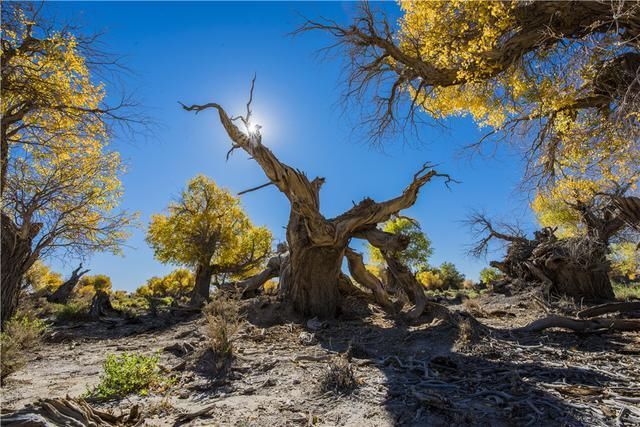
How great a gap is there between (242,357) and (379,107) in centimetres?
642

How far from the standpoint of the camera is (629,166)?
24.2 ft

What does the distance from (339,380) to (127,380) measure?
93.7 inches

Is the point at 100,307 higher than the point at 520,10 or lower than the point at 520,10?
lower

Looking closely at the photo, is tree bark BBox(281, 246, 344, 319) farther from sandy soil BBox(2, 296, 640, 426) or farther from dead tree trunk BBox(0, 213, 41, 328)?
dead tree trunk BBox(0, 213, 41, 328)

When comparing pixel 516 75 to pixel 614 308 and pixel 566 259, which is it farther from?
pixel 566 259

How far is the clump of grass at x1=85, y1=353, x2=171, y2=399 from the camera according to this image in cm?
356

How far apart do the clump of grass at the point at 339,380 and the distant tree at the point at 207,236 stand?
18.4 metres

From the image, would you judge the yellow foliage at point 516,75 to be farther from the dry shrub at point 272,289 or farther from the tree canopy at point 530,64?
the dry shrub at point 272,289

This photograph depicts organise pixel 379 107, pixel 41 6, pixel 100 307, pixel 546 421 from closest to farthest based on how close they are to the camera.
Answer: pixel 546 421
pixel 41 6
pixel 379 107
pixel 100 307

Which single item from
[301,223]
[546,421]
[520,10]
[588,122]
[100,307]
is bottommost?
[546,421]

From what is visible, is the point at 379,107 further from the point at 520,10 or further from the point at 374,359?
the point at 374,359

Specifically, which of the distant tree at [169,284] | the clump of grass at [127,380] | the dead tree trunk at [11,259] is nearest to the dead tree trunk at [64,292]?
the dead tree trunk at [11,259]

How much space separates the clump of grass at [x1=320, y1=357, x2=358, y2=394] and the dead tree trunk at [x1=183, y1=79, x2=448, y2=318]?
480 cm

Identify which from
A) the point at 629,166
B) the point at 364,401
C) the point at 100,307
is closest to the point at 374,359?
the point at 364,401
